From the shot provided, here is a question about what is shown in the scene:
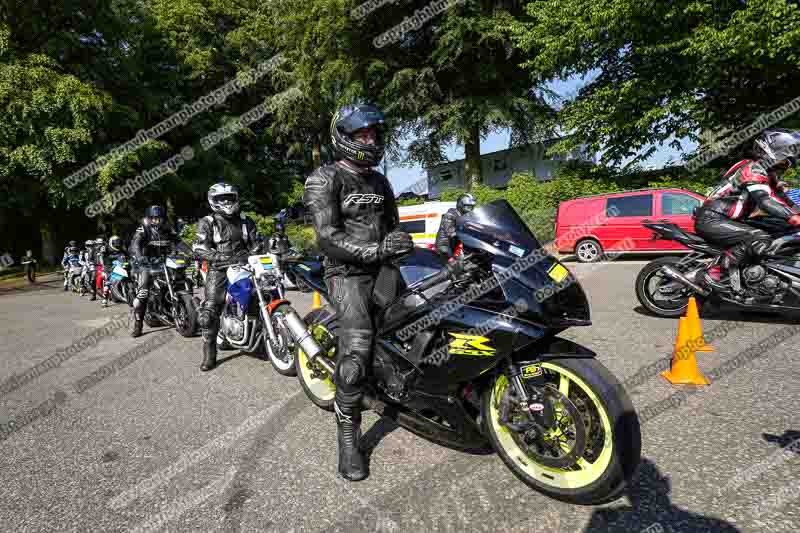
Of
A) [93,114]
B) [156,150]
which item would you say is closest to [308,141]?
[156,150]

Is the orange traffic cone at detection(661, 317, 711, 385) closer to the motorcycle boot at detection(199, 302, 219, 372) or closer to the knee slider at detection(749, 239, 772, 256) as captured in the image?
the knee slider at detection(749, 239, 772, 256)

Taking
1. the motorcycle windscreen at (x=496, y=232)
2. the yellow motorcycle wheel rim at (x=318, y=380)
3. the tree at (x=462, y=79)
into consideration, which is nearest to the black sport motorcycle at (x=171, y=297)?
the yellow motorcycle wheel rim at (x=318, y=380)

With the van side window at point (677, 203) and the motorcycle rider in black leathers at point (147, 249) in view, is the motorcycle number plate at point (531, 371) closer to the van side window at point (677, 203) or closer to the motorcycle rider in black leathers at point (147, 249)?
the motorcycle rider in black leathers at point (147, 249)

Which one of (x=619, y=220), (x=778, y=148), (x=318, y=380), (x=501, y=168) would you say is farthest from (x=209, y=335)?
(x=501, y=168)

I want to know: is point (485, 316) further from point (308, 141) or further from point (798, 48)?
point (308, 141)

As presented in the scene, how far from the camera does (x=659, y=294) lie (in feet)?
19.0

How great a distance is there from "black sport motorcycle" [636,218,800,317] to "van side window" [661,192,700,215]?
252 inches

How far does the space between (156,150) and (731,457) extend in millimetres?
24134

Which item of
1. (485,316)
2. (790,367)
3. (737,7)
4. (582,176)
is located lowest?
(790,367)

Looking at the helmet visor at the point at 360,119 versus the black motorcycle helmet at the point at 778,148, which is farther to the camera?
the black motorcycle helmet at the point at 778,148

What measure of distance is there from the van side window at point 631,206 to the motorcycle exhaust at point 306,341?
11107 mm

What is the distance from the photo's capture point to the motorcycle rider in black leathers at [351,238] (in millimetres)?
2625

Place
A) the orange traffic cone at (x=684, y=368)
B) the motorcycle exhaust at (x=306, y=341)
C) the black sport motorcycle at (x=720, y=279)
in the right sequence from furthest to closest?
1. the black sport motorcycle at (x=720, y=279)
2. the orange traffic cone at (x=684, y=368)
3. the motorcycle exhaust at (x=306, y=341)

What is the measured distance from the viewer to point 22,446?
3328mm
